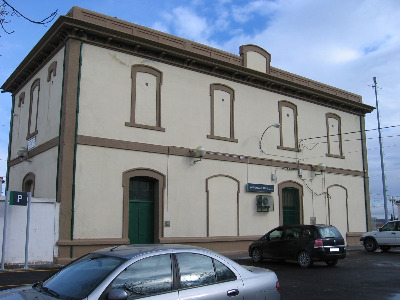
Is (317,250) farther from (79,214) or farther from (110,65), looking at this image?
(110,65)

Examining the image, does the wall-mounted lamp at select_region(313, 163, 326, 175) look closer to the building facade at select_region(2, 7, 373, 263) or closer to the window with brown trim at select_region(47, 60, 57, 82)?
the building facade at select_region(2, 7, 373, 263)

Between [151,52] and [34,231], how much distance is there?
864 cm

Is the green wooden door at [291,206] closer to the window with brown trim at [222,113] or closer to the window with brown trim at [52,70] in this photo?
the window with brown trim at [222,113]

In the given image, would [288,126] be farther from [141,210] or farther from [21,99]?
[21,99]

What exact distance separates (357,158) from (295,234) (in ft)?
44.0

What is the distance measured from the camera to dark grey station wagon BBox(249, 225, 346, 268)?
15055mm

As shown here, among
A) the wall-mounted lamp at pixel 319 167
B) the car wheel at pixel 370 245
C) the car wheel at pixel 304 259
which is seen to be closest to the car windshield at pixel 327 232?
the car wheel at pixel 304 259

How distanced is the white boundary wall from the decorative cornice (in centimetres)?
655

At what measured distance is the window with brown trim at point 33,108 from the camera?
19.2 m

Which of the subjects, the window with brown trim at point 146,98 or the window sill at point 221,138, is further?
the window sill at point 221,138

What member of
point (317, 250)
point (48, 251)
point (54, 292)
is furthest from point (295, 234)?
point (54, 292)

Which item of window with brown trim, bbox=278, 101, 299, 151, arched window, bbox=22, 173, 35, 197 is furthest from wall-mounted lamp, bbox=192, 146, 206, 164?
arched window, bbox=22, 173, 35, 197

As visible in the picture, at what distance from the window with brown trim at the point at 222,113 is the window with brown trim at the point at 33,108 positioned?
797 centimetres

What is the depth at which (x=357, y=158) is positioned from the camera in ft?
→ 89.7
